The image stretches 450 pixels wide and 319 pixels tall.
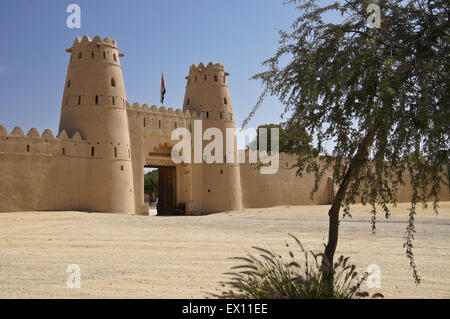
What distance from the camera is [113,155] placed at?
27.2 m

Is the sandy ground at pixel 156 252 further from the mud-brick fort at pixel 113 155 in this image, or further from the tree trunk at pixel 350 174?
the mud-brick fort at pixel 113 155

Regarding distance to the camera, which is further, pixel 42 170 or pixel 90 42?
pixel 90 42

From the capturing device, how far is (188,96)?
34656mm

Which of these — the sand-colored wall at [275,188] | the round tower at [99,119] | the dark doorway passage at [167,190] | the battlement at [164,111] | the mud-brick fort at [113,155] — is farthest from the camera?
the sand-colored wall at [275,188]

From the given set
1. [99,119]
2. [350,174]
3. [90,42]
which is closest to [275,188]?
[99,119]

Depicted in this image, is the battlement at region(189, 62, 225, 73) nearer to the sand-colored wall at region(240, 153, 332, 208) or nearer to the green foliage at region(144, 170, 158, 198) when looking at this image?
the sand-colored wall at region(240, 153, 332, 208)

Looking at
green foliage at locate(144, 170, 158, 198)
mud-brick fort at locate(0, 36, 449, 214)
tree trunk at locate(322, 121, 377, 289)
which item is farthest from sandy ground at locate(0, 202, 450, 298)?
green foliage at locate(144, 170, 158, 198)

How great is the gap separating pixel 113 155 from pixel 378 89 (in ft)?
75.6

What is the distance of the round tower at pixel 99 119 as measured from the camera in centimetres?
2667

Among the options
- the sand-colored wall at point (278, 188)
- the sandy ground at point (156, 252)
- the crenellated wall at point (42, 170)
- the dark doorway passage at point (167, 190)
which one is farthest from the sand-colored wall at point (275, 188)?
the crenellated wall at point (42, 170)

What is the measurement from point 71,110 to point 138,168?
541 cm

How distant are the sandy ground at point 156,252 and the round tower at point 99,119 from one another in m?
3.44

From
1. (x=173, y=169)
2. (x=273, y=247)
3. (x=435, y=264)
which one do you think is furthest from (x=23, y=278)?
(x=173, y=169)

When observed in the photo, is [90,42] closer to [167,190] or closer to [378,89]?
[167,190]
